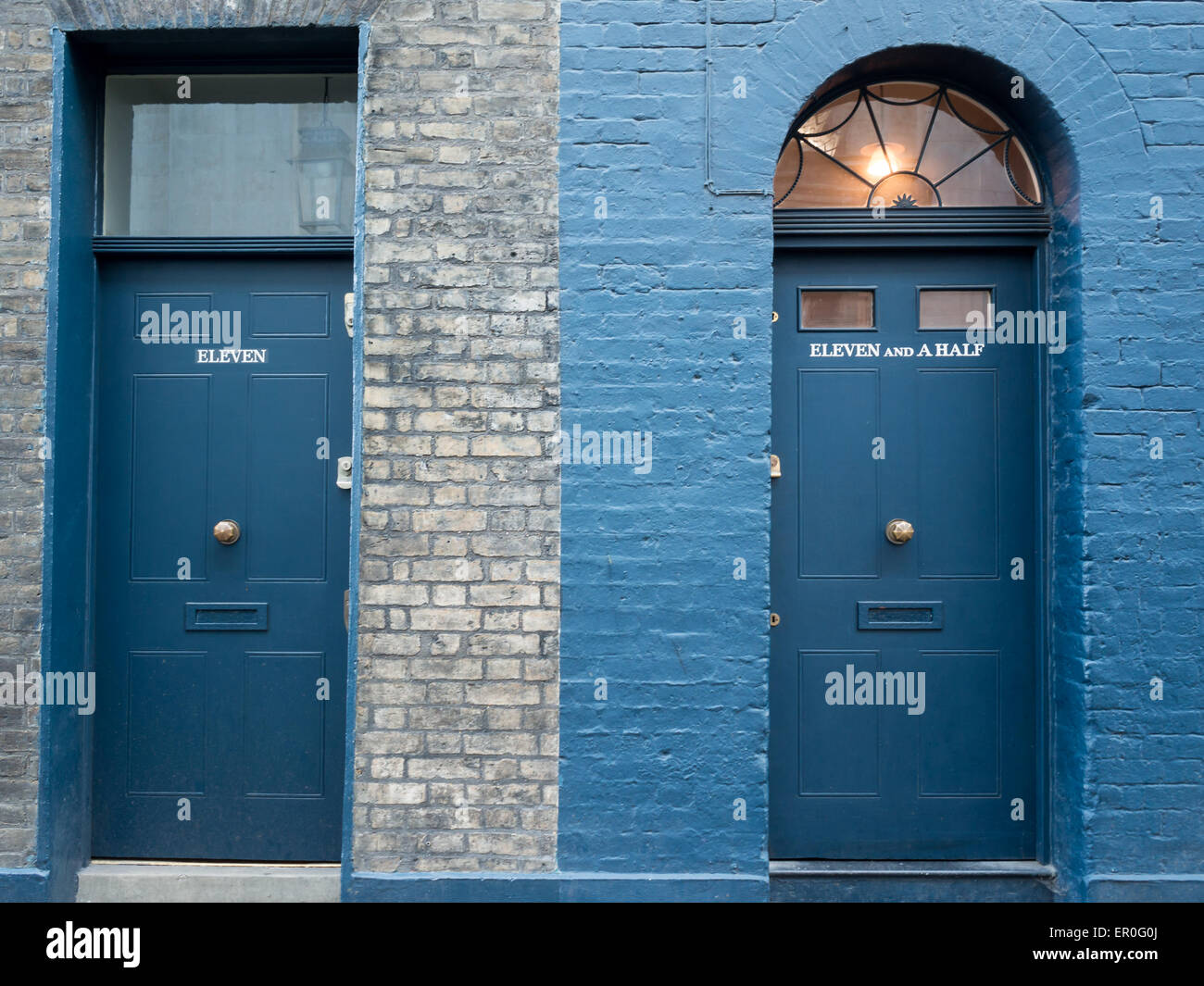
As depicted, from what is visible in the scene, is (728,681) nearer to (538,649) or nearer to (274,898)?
(538,649)

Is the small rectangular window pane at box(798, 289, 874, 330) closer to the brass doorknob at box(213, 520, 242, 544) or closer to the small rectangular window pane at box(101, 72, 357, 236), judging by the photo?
the small rectangular window pane at box(101, 72, 357, 236)

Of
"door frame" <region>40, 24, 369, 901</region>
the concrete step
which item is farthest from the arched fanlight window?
the concrete step

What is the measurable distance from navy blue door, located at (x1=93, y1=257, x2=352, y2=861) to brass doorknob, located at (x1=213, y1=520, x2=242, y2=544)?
0.03 m

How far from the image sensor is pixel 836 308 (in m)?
3.69

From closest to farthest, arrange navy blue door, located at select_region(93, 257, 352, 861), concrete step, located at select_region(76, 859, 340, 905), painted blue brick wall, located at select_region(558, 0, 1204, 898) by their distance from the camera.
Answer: painted blue brick wall, located at select_region(558, 0, 1204, 898) < concrete step, located at select_region(76, 859, 340, 905) < navy blue door, located at select_region(93, 257, 352, 861)

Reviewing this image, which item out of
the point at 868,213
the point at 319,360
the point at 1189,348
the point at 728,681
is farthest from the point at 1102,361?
the point at 319,360

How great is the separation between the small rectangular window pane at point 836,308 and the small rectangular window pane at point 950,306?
25 centimetres

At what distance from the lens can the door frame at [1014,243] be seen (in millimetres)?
3555

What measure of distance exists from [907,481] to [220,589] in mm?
3210

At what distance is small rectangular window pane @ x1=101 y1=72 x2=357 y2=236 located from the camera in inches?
146

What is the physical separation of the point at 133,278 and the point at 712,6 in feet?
9.52

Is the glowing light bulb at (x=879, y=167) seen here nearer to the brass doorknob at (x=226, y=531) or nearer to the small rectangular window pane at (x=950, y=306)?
the small rectangular window pane at (x=950, y=306)

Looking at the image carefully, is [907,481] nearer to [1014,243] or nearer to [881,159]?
[1014,243]

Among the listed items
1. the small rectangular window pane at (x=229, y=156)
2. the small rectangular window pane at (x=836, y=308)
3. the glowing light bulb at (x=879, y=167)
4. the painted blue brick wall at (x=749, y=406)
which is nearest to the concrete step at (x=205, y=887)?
the painted blue brick wall at (x=749, y=406)
